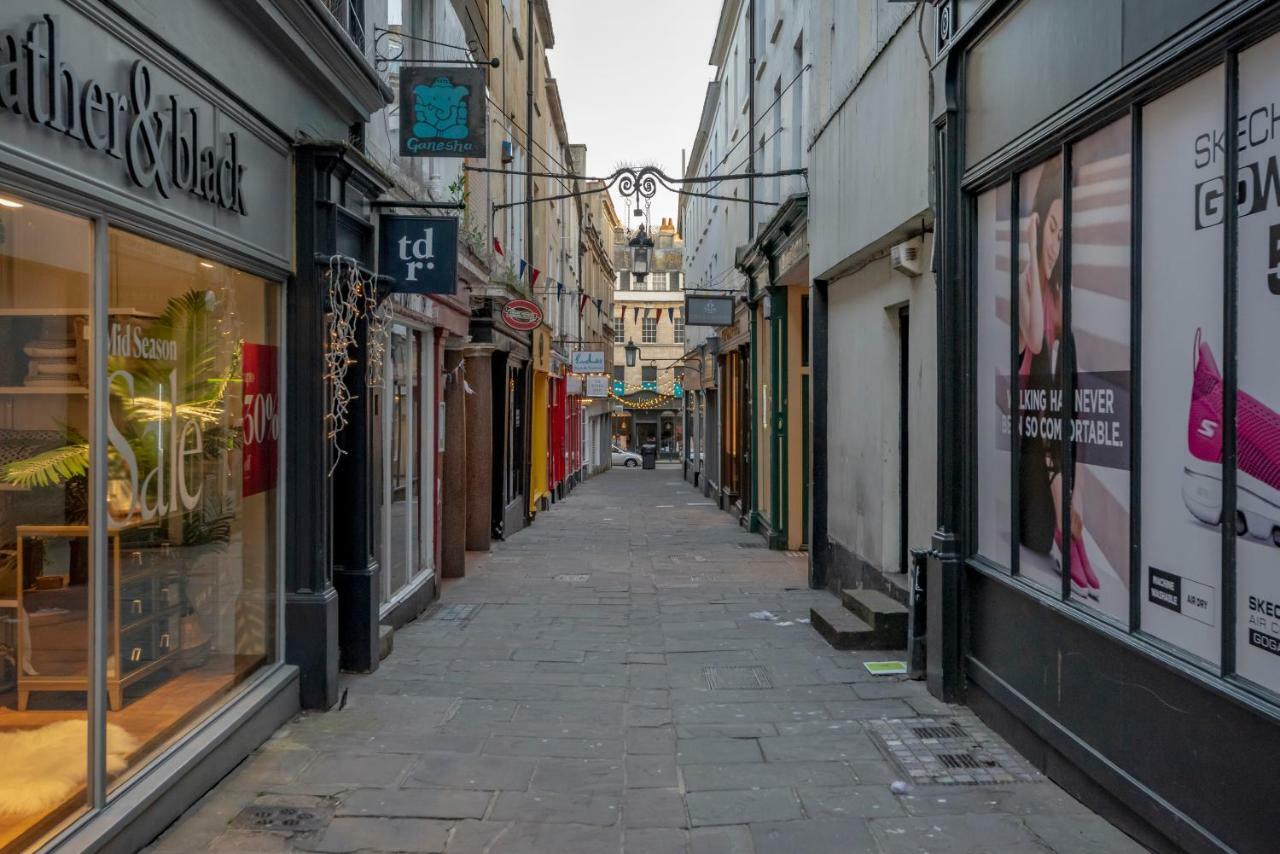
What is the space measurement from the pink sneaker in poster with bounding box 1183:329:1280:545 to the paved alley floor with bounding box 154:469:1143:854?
158cm

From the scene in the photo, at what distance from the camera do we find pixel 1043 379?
5738mm

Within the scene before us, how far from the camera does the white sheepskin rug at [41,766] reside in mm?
3877

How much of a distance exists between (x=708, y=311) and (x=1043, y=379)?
13471mm

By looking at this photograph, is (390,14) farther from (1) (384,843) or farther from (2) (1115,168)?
(1) (384,843)

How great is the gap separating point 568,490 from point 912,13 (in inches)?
908

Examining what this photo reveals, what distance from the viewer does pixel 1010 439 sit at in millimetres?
6188

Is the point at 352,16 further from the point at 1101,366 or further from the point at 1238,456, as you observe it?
the point at 1238,456

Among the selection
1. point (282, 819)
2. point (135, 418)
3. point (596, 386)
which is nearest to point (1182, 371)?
point (282, 819)

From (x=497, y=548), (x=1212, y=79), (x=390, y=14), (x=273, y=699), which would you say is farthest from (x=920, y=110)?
(x=497, y=548)

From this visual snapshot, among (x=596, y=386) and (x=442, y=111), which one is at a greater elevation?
(x=442, y=111)

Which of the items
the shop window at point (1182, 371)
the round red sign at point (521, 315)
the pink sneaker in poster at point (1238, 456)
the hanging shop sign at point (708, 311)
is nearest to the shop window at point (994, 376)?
the shop window at point (1182, 371)

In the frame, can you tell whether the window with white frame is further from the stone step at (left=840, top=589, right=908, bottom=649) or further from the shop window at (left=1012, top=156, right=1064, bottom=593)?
the shop window at (left=1012, top=156, right=1064, bottom=593)

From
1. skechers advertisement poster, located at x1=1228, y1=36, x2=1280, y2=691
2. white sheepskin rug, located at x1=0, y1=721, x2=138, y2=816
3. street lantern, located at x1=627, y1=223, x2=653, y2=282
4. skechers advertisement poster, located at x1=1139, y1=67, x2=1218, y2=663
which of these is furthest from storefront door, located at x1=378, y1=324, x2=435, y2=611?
skechers advertisement poster, located at x1=1228, y1=36, x2=1280, y2=691

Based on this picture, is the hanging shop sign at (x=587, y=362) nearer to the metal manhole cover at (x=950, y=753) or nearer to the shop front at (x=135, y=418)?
the shop front at (x=135, y=418)
